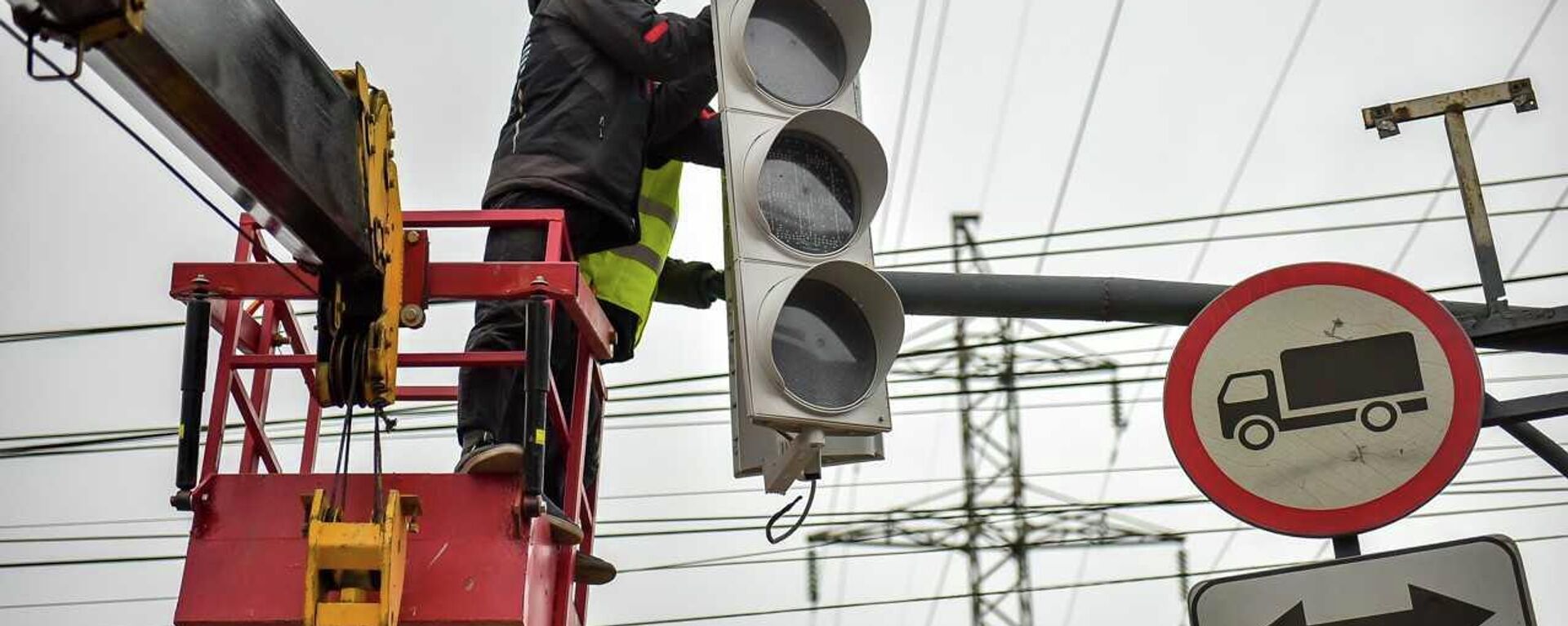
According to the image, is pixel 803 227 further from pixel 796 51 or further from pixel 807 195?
pixel 796 51

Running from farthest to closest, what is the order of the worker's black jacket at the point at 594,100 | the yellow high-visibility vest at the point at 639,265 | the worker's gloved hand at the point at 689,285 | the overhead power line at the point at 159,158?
1. the worker's gloved hand at the point at 689,285
2. the yellow high-visibility vest at the point at 639,265
3. the worker's black jacket at the point at 594,100
4. the overhead power line at the point at 159,158

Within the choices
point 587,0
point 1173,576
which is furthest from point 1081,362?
point 587,0

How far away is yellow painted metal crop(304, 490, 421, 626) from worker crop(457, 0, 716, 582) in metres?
1.10

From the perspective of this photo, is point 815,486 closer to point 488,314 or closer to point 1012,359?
point 488,314

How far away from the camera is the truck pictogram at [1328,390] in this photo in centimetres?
445

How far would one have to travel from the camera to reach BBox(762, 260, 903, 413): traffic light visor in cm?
512

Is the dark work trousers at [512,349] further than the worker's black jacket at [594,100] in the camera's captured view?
No

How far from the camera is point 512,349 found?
6.71 metres

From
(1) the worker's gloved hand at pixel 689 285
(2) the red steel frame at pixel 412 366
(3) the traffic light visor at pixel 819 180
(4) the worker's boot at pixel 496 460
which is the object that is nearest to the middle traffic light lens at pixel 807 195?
(3) the traffic light visor at pixel 819 180

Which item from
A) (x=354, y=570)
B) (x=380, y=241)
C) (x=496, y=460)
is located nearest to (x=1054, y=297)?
(x=496, y=460)

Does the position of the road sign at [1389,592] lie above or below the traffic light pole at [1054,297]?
below

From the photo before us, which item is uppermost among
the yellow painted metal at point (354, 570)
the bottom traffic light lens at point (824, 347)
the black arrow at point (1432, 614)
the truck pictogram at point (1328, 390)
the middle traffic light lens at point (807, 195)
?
the middle traffic light lens at point (807, 195)

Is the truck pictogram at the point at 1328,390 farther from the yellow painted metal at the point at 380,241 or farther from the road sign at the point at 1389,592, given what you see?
the yellow painted metal at the point at 380,241

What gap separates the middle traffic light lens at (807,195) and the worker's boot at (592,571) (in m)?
1.81
